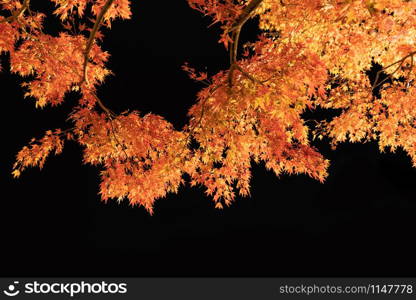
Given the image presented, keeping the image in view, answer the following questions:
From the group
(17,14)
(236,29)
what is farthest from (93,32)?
(236,29)

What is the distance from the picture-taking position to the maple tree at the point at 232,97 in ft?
13.9

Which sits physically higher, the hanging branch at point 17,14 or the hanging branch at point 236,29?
the hanging branch at point 17,14

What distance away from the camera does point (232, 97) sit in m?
4.38

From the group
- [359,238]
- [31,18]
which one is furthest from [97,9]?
[359,238]

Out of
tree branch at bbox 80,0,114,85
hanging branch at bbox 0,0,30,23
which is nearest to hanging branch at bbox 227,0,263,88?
tree branch at bbox 80,0,114,85

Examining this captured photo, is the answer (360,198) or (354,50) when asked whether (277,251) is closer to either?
(360,198)

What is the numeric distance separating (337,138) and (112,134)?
376 cm

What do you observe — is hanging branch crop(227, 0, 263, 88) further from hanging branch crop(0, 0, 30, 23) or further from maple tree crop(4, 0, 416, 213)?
hanging branch crop(0, 0, 30, 23)

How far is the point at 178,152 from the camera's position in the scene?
5.04 metres

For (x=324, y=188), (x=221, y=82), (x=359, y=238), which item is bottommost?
(x=359, y=238)

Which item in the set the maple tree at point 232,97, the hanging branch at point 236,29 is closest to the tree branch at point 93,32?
the maple tree at point 232,97

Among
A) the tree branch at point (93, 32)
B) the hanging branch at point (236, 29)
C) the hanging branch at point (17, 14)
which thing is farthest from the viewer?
the hanging branch at point (17, 14)

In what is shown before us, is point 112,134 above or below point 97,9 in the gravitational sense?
below

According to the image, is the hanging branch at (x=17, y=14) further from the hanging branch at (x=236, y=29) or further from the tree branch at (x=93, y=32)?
the hanging branch at (x=236, y=29)
